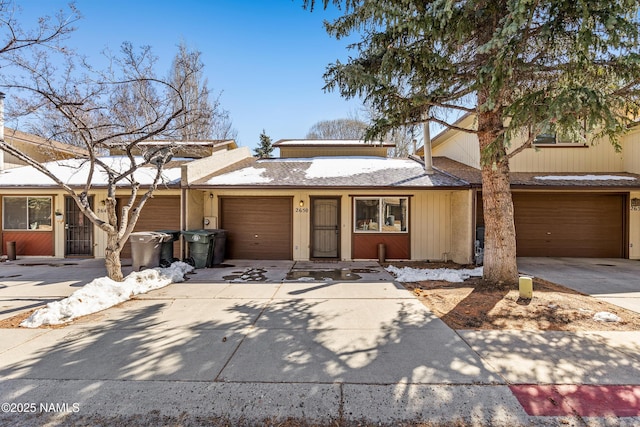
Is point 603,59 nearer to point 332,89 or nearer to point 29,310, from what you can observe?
point 332,89

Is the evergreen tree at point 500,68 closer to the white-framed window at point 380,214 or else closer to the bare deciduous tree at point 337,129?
the white-framed window at point 380,214

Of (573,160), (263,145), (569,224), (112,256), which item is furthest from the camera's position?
(263,145)

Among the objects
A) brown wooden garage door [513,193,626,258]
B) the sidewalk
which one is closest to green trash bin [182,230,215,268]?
the sidewalk

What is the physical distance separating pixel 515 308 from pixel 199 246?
24.5 ft

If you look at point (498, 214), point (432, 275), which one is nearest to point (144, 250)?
point (432, 275)

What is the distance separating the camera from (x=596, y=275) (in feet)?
23.8

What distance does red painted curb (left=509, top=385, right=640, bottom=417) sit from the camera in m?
2.36

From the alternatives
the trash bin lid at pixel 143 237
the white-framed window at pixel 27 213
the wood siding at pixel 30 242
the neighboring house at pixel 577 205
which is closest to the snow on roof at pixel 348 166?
the neighboring house at pixel 577 205

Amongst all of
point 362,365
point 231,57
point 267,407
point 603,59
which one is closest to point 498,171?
point 603,59

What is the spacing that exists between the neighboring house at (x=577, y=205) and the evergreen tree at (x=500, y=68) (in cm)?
402

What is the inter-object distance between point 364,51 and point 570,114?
3839 mm

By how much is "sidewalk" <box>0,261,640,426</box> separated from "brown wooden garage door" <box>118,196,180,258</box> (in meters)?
5.42

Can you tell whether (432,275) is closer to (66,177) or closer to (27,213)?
(66,177)

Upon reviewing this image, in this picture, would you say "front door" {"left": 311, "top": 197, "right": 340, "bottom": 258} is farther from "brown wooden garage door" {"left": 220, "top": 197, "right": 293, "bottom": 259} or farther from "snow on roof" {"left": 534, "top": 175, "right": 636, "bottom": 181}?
"snow on roof" {"left": 534, "top": 175, "right": 636, "bottom": 181}
